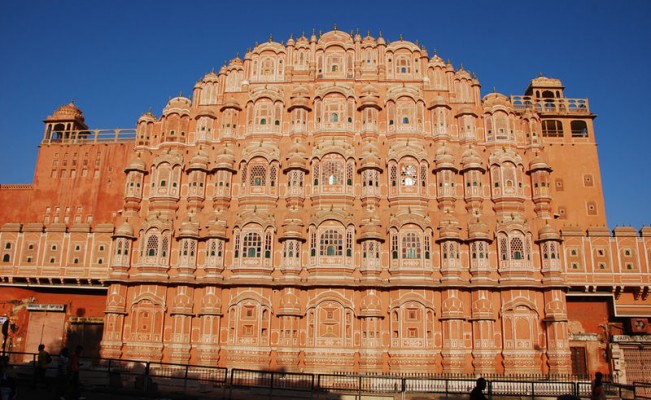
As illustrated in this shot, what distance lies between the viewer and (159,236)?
3644cm

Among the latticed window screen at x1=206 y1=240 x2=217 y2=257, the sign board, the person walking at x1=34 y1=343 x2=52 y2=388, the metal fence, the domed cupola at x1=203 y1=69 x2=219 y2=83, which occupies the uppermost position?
the domed cupola at x1=203 y1=69 x2=219 y2=83

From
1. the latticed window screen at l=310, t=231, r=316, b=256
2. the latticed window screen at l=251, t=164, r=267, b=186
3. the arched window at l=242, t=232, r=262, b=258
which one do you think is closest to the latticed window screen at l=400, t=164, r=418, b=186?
the latticed window screen at l=310, t=231, r=316, b=256

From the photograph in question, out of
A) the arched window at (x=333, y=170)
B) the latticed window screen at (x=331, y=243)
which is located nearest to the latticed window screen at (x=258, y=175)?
the arched window at (x=333, y=170)

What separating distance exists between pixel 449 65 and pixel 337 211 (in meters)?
13.9

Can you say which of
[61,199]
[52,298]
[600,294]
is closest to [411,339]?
[600,294]

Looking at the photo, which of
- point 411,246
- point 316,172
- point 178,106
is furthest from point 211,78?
point 411,246

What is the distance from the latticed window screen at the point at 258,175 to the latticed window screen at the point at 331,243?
5.65m

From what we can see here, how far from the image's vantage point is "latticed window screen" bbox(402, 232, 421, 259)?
34.9 meters

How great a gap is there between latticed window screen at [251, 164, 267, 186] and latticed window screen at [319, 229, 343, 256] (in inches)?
222

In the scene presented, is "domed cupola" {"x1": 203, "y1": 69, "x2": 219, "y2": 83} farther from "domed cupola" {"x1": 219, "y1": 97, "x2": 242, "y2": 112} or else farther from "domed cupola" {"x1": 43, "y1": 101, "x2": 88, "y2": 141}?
"domed cupola" {"x1": 43, "y1": 101, "x2": 88, "y2": 141}

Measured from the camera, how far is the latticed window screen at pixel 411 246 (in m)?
34.9

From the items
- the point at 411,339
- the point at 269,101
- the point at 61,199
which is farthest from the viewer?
the point at 61,199

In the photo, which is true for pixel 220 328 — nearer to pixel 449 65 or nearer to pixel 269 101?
pixel 269 101

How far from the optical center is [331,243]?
3509cm
